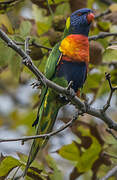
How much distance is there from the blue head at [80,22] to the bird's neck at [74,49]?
212 millimetres

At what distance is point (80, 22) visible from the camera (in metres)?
2.98

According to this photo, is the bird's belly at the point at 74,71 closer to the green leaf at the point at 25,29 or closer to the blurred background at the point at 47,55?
the blurred background at the point at 47,55

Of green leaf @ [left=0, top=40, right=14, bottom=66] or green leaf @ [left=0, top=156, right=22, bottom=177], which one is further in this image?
green leaf @ [left=0, top=40, right=14, bottom=66]

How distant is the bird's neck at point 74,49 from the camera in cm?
264

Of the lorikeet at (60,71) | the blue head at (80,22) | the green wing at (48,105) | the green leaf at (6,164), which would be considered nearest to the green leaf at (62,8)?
the blue head at (80,22)

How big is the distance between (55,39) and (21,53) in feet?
3.38

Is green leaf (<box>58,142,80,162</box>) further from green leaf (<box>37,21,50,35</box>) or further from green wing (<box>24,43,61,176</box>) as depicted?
green leaf (<box>37,21,50,35</box>)

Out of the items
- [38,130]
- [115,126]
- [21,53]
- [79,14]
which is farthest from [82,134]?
[21,53]

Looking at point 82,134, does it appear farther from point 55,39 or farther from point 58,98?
point 55,39

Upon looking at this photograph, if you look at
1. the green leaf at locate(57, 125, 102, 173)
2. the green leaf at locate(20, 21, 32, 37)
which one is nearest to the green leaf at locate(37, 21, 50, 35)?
the green leaf at locate(20, 21, 32, 37)

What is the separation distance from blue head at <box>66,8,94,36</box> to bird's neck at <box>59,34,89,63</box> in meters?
0.21

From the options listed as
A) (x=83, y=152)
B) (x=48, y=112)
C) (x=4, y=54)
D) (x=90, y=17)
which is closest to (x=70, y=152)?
(x=83, y=152)

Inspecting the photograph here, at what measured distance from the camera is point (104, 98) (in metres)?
4.08

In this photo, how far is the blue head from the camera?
2945 mm
